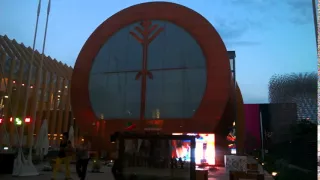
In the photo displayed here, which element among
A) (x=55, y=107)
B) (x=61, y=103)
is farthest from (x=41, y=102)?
(x=61, y=103)

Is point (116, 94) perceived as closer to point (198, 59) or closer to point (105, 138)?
point (105, 138)

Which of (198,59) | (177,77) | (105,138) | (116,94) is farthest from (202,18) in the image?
(105,138)

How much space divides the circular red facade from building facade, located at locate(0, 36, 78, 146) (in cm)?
1068

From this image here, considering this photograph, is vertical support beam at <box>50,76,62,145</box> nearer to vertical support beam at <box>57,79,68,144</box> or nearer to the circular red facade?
vertical support beam at <box>57,79,68,144</box>

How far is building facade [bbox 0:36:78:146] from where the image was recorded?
123ft

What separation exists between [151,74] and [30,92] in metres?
24.0

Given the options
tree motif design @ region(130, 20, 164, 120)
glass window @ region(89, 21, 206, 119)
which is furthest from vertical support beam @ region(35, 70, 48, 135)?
tree motif design @ region(130, 20, 164, 120)

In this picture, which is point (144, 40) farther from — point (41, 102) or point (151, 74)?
point (41, 102)

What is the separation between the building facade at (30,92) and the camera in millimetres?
37594

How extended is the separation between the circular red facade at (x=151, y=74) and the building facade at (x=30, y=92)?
10.7m

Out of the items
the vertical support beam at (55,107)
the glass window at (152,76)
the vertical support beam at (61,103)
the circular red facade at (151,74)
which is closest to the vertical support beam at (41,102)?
the vertical support beam at (55,107)

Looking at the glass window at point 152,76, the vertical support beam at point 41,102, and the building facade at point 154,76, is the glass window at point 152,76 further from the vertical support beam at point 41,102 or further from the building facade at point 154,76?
the vertical support beam at point 41,102

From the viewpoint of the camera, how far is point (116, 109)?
2512cm

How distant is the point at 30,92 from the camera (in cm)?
4134
